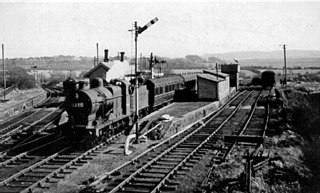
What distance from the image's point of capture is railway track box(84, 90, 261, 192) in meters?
11.1

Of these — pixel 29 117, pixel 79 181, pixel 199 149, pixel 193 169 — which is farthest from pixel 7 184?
pixel 29 117

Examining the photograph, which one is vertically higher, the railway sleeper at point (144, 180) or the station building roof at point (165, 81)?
the station building roof at point (165, 81)

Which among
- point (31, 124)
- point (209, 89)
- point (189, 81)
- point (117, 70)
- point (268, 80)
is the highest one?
point (117, 70)

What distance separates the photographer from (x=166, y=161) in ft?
45.6

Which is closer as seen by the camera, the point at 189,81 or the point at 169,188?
the point at 169,188

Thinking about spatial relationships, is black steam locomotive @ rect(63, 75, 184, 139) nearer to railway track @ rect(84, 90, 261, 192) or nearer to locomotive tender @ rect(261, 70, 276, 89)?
railway track @ rect(84, 90, 261, 192)

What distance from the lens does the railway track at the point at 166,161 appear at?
1107 centimetres

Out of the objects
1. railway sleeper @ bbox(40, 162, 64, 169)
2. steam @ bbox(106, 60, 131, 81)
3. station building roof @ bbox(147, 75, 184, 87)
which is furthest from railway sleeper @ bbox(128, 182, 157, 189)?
steam @ bbox(106, 60, 131, 81)

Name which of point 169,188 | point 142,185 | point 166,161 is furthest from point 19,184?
point 166,161

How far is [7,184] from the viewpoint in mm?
11539

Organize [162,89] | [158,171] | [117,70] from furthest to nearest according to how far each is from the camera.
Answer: [117,70], [162,89], [158,171]

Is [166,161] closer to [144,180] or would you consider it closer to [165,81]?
[144,180]

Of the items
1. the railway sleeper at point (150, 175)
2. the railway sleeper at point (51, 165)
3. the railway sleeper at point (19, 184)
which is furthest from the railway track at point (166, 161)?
the railway sleeper at point (51, 165)

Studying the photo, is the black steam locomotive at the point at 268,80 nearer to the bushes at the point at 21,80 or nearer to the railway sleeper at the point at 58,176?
the bushes at the point at 21,80
